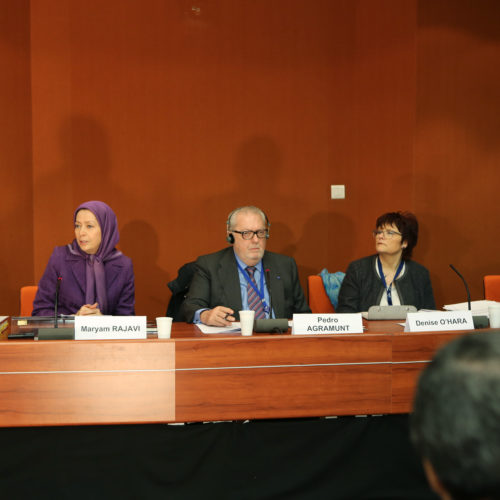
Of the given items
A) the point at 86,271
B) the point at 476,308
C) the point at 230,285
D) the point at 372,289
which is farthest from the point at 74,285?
the point at 476,308

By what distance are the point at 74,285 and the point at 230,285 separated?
815mm

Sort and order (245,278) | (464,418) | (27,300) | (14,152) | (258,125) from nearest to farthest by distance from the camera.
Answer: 1. (464,418)
2. (245,278)
3. (27,300)
4. (14,152)
5. (258,125)

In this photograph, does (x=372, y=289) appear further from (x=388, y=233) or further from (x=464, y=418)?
(x=464, y=418)

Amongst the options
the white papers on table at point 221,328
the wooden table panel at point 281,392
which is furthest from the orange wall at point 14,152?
the wooden table panel at point 281,392

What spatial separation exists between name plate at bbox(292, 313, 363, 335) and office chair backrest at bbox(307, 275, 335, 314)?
1.38m

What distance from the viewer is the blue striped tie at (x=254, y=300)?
9.59ft

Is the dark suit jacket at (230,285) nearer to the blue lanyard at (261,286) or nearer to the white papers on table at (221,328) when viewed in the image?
the blue lanyard at (261,286)

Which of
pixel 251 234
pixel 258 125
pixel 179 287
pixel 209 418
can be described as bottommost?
pixel 209 418

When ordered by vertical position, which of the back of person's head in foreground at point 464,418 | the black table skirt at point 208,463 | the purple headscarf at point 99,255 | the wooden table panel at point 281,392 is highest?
the purple headscarf at point 99,255

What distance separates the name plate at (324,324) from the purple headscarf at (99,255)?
1.34 meters

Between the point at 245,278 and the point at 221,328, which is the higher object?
the point at 245,278

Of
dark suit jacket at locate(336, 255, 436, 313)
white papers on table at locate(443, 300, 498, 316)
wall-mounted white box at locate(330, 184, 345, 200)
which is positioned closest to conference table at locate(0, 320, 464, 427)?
white papers on table at locate(443, 300, 498, 316)

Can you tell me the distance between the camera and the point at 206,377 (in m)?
1.98

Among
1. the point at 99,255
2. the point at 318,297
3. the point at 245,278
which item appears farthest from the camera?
the point at 318,297
